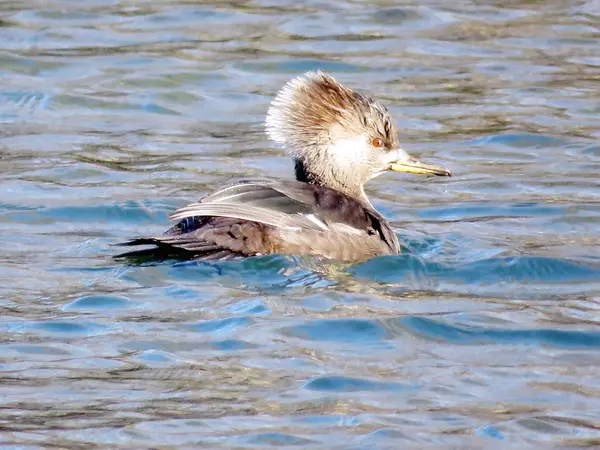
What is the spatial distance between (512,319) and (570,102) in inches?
193

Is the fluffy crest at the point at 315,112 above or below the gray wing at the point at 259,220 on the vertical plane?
above

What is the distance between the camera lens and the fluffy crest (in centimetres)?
784

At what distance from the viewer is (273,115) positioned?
7945 mm

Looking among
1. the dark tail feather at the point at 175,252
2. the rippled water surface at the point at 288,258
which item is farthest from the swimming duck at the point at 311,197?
the rippled water surface at the point at 288,258

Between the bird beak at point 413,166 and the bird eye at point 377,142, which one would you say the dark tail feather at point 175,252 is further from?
the bird beak at point 413,166

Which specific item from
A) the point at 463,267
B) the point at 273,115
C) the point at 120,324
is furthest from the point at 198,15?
the point at 120,324

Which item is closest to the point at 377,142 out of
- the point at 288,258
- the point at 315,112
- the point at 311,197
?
the point at 315,112

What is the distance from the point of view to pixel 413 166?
8.34 m

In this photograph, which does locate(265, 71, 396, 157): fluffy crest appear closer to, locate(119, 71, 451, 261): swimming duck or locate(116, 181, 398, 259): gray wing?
locate(119, 71, 451, 261): swimming duck

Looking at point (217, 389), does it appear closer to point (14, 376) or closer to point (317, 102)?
point (14, 376)

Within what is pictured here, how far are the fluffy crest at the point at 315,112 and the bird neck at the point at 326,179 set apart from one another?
11 centimetres

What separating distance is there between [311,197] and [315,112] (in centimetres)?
67

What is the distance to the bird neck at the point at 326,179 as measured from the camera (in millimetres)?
8039

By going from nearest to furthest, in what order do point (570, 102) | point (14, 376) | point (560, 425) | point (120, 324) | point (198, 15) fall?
point (560, 425)
point (14, 376)
point (120, 324)
point (570, 102)
point (198, 15)
